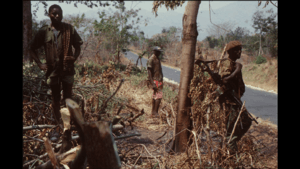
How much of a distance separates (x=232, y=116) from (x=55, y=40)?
284cm

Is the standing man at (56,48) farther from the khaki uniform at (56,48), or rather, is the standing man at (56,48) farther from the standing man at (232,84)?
the standing man at (232,84)

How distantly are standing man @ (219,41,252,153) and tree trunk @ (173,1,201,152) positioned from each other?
19.4 inches

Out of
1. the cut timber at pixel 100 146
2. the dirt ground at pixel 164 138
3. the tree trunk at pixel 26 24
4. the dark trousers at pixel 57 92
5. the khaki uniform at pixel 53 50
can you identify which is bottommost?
the dirt ground at pixel 164 138

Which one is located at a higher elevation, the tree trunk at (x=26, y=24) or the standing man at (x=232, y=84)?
the tree trunk at (x=26, y=24)

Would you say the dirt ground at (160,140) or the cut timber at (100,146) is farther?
the dirt ground at (160,140)

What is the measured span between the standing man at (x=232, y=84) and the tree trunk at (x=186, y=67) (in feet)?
1.61

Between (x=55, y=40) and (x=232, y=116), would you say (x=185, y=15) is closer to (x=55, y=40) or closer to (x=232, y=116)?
(x=232, y=116)

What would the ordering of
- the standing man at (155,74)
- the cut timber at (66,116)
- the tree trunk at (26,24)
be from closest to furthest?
1. the cut timber at (66,116)
2. the standing man at (155,74)
3. the tree trunk at (26,24)

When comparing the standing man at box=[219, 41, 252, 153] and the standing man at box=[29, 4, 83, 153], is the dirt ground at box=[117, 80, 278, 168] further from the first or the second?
the standing man at box=[29, 4, 83, 153]

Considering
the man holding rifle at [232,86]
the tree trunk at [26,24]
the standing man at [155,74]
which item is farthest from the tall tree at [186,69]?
the tree trunk at [26,24]

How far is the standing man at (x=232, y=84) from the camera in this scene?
3.17m

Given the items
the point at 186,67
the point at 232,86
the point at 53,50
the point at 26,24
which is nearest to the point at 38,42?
the point at 53,50

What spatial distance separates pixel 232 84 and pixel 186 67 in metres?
0.74
